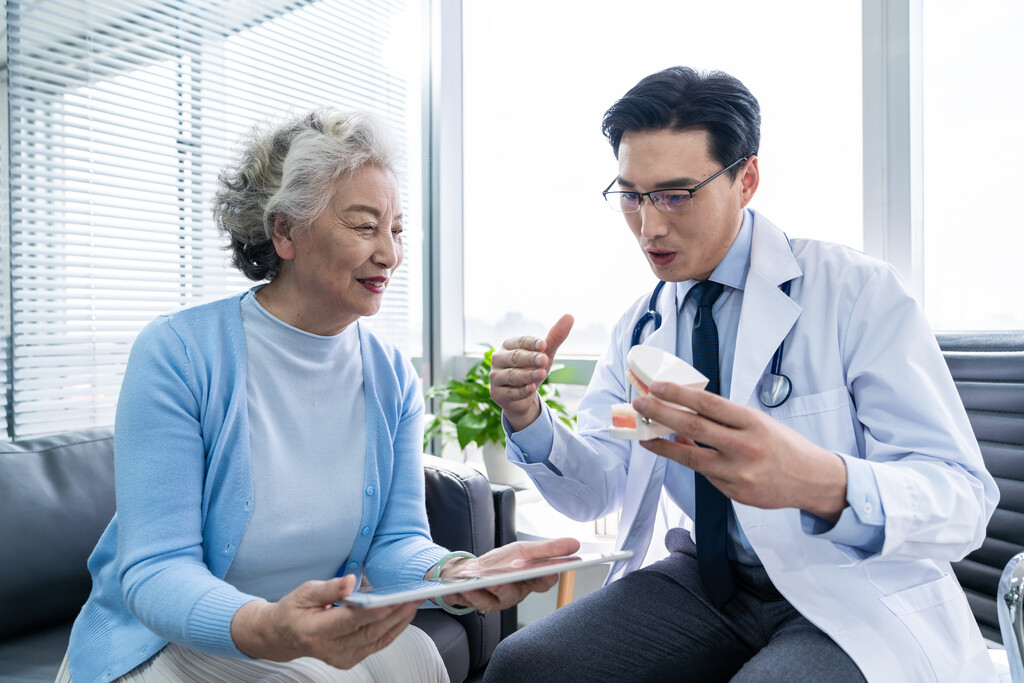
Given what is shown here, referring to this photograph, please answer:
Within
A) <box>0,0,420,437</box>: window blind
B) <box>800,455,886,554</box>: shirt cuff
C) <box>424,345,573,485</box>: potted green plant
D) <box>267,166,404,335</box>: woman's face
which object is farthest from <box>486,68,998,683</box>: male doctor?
<box>0,0,420,437</box>: window blind

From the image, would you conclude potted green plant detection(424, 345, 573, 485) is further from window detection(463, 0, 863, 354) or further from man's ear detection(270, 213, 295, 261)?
man's ear detection(270, 213, 295, 261)

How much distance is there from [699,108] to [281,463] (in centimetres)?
102

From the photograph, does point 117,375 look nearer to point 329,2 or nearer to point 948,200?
point 329,2

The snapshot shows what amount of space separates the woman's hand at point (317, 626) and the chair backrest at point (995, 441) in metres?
1.27

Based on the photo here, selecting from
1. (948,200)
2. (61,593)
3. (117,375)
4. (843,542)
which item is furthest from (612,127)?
(117,375)

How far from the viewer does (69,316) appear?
2.06 m

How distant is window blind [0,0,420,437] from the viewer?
1987 millimetres

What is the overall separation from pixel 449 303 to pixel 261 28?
1414 millimetres

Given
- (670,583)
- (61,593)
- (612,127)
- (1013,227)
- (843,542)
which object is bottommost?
(61,593)

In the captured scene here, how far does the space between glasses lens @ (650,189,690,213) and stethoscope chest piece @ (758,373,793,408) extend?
362mm

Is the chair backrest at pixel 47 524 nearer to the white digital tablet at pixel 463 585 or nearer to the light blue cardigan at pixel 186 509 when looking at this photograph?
the light blue cardigan at pixel 186 509

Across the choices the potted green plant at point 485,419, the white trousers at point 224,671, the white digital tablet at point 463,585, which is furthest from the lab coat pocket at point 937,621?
the potted green plant at point 485,419

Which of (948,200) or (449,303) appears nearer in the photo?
(948,200)

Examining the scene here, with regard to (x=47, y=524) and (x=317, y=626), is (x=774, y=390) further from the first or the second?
(x=47, y=524)
